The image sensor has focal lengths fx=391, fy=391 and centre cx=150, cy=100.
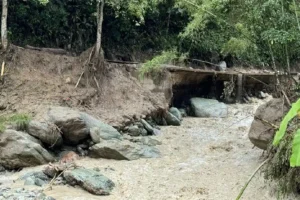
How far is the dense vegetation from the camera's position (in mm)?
6562

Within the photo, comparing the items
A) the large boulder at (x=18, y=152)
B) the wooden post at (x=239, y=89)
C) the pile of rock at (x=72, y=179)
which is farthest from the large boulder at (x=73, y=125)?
the wooden post at (x=239, y=89)

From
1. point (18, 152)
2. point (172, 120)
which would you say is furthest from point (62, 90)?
point (172, 120)

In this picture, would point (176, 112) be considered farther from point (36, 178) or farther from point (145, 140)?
point (36, 178)

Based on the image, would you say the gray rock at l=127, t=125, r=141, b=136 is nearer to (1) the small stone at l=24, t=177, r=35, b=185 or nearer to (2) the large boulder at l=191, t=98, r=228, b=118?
(1) the small stone at l=24, t=177, r=35, b=185

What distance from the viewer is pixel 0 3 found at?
390 inches

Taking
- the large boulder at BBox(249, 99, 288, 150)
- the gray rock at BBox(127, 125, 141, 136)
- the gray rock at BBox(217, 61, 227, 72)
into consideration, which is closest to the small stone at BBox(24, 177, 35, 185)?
the gray rock at BBox(127, 125, 141, 136)

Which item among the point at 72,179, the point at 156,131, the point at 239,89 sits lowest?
the point at 72,179

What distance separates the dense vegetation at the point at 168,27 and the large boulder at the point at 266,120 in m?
0.75

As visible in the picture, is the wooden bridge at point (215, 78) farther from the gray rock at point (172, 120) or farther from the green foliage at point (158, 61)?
the gray rock at point (172, 120)

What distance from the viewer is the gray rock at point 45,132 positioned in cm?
735

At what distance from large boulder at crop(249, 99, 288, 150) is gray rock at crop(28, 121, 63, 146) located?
3652 millimetres

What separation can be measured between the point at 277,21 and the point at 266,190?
2.71 m

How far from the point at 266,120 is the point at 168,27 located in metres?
7.98

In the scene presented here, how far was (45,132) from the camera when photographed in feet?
24.2
